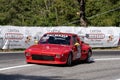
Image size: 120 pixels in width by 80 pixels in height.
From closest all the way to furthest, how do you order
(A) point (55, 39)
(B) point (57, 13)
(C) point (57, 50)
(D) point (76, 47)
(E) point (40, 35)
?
1. (C) point (57, 50)
2. (D) point (76, 47)
3. (A) point (55, 39)
4. (E) point (40, 35)
5. (B) point (57, 13)

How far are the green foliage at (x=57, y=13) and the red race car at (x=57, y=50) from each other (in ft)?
133

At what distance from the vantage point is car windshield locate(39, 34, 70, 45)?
57.3ft

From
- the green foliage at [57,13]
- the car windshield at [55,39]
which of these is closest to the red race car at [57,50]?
the car windshield at [55,39]

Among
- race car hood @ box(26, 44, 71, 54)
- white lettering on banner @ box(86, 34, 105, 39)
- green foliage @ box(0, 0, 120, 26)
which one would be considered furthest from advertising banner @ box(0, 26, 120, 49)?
green foliage @ box(0, 0, 120, 26)

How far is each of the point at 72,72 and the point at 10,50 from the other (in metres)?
14.0

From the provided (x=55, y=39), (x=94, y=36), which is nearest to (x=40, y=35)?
(x=94, y=36)

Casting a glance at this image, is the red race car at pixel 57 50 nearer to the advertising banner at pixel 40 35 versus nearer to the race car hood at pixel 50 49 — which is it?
the race car hood at pixel 50 49

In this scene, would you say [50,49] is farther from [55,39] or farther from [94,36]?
[94,36]

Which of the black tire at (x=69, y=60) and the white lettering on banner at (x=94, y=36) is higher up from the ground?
the black tire at (x=69, y=60)

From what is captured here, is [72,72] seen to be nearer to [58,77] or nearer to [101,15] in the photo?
[58,77]

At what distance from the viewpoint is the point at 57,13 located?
68125 millimetres

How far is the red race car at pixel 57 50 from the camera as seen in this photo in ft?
52.5

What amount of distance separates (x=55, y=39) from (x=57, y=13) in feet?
166

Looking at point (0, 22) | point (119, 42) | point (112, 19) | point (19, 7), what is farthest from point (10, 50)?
point (19, 7)
